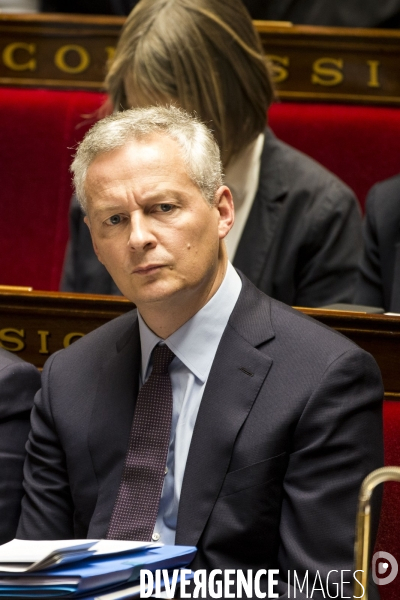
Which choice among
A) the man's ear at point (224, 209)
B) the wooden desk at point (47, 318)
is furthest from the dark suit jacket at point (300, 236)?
the man's ear at point (224, 209)

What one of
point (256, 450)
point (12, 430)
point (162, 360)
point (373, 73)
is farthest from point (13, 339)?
point (373, 73)

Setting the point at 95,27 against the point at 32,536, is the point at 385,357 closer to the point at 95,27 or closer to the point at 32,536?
the point at 32,536

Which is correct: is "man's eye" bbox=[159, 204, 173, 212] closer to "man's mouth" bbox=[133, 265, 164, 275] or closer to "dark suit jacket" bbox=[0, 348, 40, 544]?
"man's mouth" bbox=[133, 265, 164, 275]

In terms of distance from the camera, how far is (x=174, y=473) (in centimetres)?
78

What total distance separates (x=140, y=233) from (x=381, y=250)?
20.1 inches

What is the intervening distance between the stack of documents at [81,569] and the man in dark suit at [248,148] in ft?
1.99

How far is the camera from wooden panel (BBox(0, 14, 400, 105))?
144cm

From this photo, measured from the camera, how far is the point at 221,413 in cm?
77

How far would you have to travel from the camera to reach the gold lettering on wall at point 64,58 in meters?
1.52

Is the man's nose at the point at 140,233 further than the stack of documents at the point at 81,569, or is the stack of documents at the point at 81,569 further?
the man's nose at the point at 140,233

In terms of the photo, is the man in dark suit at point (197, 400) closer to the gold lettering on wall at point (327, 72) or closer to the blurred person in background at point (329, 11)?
the gold lettering on wall at point (327, 72)

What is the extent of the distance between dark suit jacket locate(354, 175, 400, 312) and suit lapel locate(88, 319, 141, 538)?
0.43 metres

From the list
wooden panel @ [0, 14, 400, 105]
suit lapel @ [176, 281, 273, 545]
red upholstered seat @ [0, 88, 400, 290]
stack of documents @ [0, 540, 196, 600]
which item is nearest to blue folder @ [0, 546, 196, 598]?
stack of documents @ [0, 540, 196, 600]

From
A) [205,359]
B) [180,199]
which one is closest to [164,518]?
[205,359]
